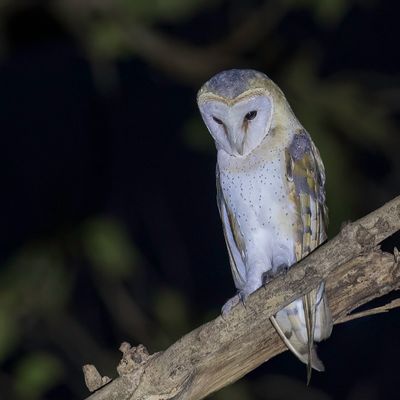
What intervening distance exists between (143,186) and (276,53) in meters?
1.37

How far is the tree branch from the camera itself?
204 centimetres

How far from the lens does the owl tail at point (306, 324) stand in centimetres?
239

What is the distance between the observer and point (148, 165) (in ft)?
17.0

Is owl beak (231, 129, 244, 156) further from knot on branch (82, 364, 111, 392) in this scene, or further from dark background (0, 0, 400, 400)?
dark background (0, 0, 400, 400)

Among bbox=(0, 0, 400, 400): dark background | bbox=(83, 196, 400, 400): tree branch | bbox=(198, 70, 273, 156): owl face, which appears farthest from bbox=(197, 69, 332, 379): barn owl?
bbox=(0, 0, 400, 400): dark background

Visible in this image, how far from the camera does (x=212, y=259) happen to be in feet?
17.0

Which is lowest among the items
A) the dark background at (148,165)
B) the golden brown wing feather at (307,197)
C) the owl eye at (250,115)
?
the golden brown wing feather at (307,197)

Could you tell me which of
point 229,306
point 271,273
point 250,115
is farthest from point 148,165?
point 229,306

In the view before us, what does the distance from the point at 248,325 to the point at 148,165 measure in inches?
120

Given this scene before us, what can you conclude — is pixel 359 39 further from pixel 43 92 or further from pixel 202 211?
pixel 43 92

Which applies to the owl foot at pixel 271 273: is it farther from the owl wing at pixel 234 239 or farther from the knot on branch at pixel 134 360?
the knot on branch at pixel 134 360

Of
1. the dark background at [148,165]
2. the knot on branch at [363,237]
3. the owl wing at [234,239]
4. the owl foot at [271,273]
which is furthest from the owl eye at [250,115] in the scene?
the dark background at [148,165]

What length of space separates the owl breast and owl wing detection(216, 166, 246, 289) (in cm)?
3

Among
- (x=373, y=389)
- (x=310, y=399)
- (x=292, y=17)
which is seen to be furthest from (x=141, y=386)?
(x=292, y=17)
